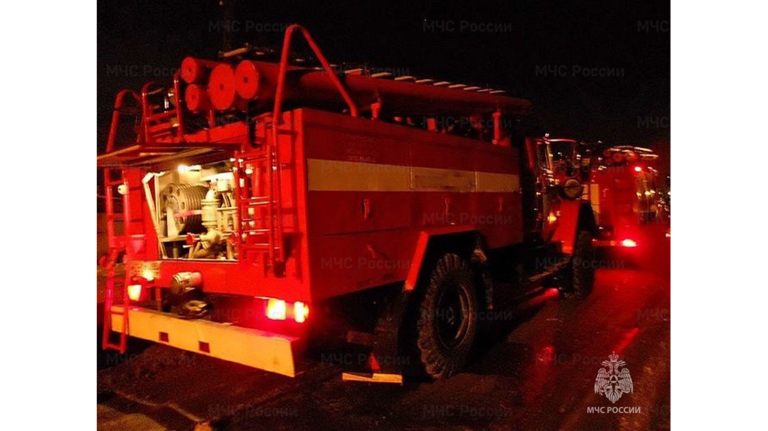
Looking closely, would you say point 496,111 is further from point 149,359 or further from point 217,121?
point 149,359

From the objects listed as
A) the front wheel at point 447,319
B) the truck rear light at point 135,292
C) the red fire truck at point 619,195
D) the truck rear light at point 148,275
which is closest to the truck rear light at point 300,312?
the front wheel at point 447,319

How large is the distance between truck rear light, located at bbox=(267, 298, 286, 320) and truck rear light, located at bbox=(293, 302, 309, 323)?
12 centimetres

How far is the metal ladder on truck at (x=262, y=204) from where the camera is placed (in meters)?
3.54

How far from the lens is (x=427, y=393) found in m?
4.58

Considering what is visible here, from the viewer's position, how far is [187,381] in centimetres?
502

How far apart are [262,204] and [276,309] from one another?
80cm

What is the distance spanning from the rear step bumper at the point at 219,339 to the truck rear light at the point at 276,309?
0.43ft

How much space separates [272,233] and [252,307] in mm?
933

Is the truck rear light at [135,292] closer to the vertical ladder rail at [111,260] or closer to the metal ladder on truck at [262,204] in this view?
the vertical ladder rail at [111,260]

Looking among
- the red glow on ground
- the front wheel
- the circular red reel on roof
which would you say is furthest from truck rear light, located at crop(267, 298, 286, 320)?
the red glow on ground

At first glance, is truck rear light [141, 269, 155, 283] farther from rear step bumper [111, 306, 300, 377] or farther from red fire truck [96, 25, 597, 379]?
rear step bumper [111, 306, 300, 377]

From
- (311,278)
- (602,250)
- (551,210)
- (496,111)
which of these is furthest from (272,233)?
(602,250)

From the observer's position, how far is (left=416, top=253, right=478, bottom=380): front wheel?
466 cm

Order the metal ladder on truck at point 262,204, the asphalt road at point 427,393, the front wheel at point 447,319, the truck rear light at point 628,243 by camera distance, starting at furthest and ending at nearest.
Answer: the truck rear light at point 628,243 → the front wheel at point 447,319 → the asphalt road at point 427,393 → the metal ladder on truck at point 262,204
